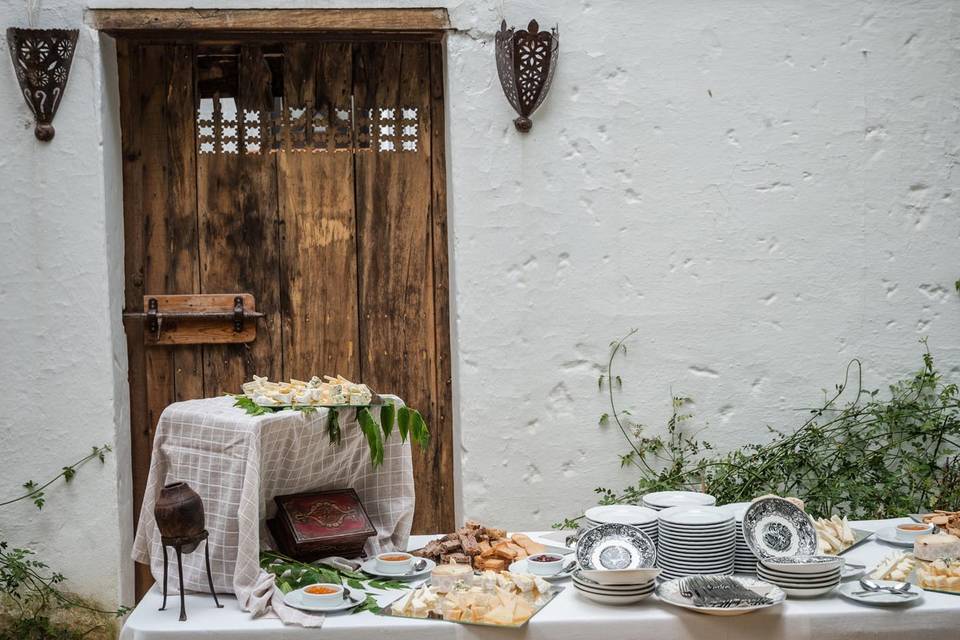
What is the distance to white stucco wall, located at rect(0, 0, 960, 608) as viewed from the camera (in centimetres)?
348

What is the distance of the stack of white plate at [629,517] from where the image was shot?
2.31 m

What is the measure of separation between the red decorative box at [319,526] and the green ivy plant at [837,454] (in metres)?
1.19

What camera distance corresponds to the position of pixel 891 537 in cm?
255

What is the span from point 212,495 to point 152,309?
1572 millimetres

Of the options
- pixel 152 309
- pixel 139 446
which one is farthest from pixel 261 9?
pixel 139 446

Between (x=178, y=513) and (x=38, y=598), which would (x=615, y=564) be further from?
(x=38, y=598)

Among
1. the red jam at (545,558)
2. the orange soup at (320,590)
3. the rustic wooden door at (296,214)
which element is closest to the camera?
the orange soup at (320,590)

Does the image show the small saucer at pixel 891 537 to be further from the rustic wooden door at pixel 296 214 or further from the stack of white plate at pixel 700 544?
the rustic wooden door at pixel 296 214

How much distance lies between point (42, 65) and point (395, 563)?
7.21 feet

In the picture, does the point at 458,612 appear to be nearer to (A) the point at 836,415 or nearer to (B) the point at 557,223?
(B) the point at 557,223

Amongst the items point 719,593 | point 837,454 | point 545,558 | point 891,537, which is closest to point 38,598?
point 545,558

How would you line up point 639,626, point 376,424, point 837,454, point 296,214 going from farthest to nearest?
1. point 296,214
2. point 837,454
3. point 376,424
4. point 639,626

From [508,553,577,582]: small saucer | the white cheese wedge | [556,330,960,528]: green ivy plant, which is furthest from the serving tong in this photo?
[556,330,960,528]: green ivy plant

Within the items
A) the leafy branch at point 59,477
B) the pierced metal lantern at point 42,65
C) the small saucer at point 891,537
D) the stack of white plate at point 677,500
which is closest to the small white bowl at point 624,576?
the stack of white plate at point 677,500
